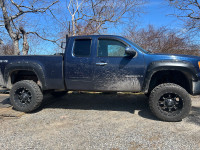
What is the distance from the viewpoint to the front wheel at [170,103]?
11.7ft

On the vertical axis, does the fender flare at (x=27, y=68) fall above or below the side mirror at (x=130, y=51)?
below

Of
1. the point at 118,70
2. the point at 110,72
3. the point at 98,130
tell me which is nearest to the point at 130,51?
the point at 118,70

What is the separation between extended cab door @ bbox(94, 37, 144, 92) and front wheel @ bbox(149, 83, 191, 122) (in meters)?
0.46

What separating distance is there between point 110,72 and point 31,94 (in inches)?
81.4

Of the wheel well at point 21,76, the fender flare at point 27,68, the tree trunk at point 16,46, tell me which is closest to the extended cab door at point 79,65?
the fender flare at point 27,68

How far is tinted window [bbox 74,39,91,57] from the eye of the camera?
13.6ft

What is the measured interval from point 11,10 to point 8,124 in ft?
22.4

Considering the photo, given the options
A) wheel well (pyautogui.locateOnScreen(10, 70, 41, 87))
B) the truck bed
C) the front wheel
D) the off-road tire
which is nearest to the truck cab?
the truck bed

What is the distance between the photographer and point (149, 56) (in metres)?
3.80

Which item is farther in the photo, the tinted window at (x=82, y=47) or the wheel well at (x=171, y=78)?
the tinted window at (x=82, y=47)

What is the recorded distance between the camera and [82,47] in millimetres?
4203

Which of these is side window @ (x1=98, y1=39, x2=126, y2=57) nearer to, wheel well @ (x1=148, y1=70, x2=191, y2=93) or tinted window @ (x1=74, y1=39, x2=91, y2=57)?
tinted window @ (x1=74, y1=39, x2=91, y2=57)

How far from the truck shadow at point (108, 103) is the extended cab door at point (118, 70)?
2.72 ft

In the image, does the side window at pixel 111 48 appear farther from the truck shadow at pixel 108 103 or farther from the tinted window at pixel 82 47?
the truck shadow at pixel 108 103
